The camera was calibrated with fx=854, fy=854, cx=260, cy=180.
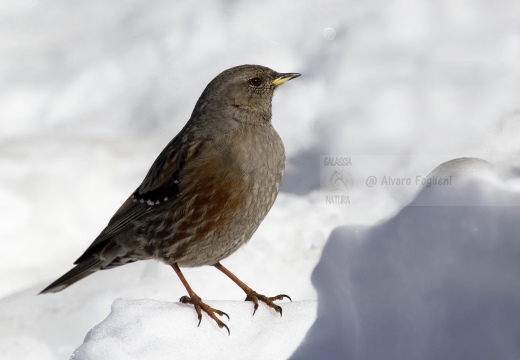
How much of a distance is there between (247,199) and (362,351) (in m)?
1.06

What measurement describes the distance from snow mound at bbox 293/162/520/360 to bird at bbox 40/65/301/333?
0.49 metres

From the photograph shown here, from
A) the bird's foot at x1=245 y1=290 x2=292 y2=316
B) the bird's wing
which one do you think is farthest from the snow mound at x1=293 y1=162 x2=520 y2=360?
the bird's wing

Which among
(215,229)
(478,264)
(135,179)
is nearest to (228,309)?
(215,229)

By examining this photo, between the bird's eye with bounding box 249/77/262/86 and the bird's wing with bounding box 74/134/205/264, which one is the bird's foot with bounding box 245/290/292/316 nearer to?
the bird's wing with bounding box 74/134/205/264

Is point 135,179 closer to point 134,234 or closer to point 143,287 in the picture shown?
point 143,287

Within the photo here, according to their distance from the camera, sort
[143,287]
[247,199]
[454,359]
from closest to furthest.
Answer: [454,359] < [247,199] < [143,287]

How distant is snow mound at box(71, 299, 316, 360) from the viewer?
175 inches

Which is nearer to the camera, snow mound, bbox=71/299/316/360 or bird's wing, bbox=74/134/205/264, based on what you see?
snow mound, bbox=71/299/316/360

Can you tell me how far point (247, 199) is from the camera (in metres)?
4.84

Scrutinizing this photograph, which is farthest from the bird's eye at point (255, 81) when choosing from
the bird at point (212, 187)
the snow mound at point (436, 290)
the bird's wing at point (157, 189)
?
the snow mound at point (436, 290)

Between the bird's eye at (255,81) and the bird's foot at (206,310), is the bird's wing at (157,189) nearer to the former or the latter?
the bird's eye at (255,81)

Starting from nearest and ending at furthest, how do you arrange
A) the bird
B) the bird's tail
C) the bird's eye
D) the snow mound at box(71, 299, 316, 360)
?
the snow mound at box(71, 299, 316, 360)
the bird
the bird's eye
the bird's tail

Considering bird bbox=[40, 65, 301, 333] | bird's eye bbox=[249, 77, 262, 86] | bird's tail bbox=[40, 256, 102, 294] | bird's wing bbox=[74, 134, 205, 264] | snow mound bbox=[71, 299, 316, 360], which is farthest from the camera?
bird's tail bbox=[40, 256, 102, 294]

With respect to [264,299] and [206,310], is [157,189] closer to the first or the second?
[206,310]
